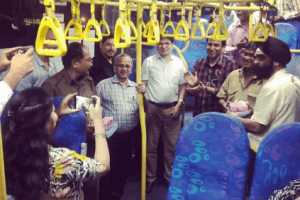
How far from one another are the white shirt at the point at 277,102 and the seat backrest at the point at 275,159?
48 cm

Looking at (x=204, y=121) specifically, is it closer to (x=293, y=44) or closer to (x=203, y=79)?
(x=203, y=79)

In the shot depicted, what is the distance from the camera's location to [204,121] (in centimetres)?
205

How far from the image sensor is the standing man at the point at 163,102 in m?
3.99

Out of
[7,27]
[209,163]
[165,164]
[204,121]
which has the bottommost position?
[165,164]

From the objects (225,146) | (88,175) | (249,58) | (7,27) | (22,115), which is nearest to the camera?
(22,115)

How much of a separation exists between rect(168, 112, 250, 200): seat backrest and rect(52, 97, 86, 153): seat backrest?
71cm

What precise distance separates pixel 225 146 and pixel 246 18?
2.83 m

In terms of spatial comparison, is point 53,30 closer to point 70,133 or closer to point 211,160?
point 70,133

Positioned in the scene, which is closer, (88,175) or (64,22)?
(88,175)

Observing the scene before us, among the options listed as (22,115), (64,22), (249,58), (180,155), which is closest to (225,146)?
(180,155)

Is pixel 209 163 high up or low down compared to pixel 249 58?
down

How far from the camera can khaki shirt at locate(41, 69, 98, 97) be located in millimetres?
2883

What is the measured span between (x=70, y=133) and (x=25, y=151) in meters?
0.69

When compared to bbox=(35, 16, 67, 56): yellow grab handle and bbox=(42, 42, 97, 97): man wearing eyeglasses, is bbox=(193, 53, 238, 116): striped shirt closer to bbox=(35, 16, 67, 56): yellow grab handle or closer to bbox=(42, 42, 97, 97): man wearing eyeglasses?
bbox=(42, 42, 97, 97): man wearing eyeglasses
